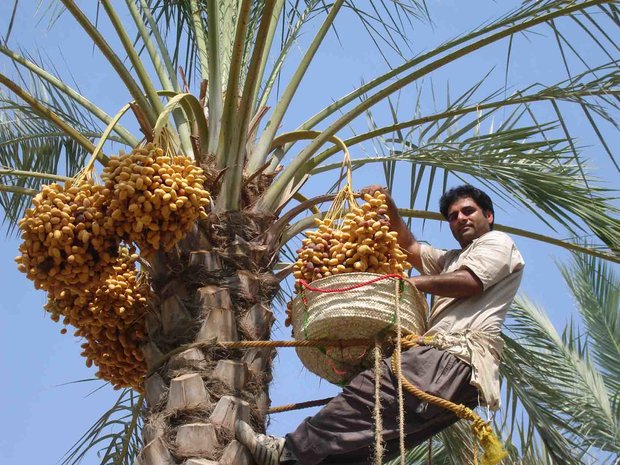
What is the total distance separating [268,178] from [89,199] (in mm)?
1019

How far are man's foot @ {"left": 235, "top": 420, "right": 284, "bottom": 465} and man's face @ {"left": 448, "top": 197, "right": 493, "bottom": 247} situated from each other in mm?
1441

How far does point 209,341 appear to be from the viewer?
173 inches

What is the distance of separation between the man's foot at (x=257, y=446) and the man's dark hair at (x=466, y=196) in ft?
5.26

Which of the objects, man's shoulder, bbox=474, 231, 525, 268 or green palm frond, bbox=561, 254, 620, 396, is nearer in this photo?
man's shoulder, bbox=474, 231, 525, 268

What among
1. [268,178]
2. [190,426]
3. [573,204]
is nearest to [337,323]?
[190,426]

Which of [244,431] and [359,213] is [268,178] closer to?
[359,213]

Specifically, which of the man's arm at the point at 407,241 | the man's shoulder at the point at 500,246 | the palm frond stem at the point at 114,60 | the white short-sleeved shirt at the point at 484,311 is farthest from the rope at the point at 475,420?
the palm frond stem at the point at 114,60

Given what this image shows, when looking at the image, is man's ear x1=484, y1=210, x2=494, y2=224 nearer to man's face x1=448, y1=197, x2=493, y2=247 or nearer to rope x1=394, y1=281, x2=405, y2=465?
man's face x1=448, y1=197, x2=493, y2=247

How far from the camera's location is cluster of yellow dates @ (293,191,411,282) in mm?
4219

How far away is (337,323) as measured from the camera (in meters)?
4.29

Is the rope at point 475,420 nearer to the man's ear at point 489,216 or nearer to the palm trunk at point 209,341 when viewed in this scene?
the palm trunk at point 209,341

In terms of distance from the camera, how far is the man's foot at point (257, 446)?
13.8 ft

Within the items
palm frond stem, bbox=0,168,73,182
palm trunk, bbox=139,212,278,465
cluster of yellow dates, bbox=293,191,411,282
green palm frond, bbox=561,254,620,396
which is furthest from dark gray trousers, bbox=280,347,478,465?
green palm frond, bbox=561,254,620,396

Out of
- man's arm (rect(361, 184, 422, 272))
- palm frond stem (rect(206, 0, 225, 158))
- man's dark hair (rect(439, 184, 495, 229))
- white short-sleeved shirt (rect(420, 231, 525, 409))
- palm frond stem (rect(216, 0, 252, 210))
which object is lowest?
white short-sleeved shirt (rect(420, 231, 525, 409))
